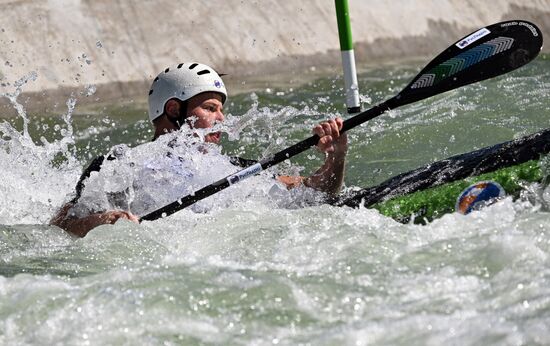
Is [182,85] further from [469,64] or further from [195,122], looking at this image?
[469,64]

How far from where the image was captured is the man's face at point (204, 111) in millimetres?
5930

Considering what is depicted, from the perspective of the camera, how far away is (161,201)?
5.66m

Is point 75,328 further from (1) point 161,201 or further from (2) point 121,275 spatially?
(1) point 161,201

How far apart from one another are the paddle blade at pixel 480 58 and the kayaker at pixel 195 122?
41 cm

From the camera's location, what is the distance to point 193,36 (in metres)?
11.7

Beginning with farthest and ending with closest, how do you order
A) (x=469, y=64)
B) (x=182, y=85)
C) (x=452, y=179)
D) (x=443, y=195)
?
(x=182, y=85) < (x=469, y=64) < (x=452, y=179) < (x=443, y=195)

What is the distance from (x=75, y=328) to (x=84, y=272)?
32.4 inches

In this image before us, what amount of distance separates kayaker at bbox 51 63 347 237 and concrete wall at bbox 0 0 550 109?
15.2ft

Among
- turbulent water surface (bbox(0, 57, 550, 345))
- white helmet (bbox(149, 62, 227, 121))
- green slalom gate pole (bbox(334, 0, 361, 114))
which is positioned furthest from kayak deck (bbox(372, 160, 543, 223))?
white helmet (bbox(149, 62, 227, 121))

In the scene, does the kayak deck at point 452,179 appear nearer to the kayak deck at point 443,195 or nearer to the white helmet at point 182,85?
the kayak deck at point 443,195

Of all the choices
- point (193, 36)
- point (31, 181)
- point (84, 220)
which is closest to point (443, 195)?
point (84, 220)

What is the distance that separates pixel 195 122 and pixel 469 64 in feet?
4.53

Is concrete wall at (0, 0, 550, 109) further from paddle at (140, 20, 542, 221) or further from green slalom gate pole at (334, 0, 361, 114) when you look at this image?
paddle at (140, 20, 542, 221)

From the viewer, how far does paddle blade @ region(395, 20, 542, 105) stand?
18.4 feet
